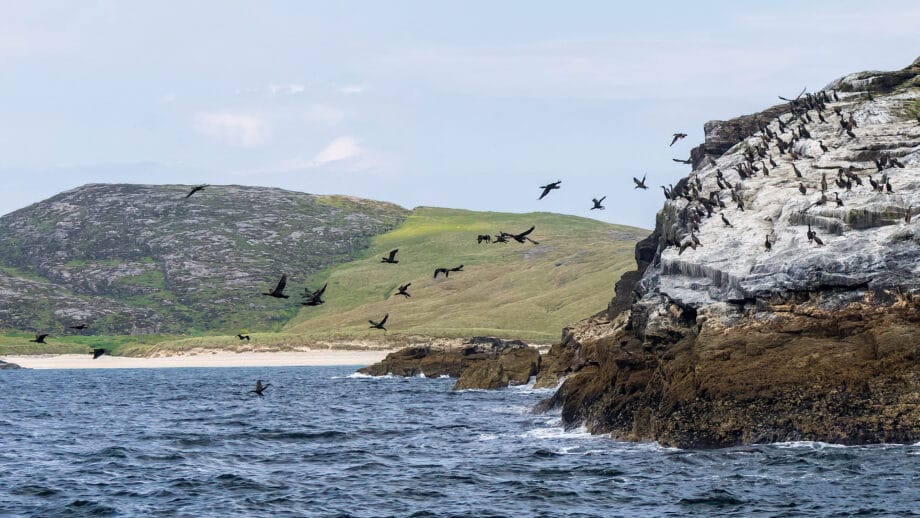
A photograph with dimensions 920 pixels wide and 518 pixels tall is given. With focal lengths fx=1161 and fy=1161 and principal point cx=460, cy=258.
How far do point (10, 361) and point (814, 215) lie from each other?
554ft

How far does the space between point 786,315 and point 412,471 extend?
705 inches

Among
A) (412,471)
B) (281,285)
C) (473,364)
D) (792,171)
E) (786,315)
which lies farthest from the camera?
(473,364)

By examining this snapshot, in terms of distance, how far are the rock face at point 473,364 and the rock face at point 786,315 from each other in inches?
1098

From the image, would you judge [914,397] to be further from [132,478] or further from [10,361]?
[10,361]

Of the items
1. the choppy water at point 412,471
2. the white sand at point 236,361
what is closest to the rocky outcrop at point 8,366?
the white sand at point 236,361

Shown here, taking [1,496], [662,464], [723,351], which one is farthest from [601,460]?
[1,496]

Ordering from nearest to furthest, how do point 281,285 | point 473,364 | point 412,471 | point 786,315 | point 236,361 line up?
point 281,285
point 412,471
point 786,315
point 473,364
point 236,361

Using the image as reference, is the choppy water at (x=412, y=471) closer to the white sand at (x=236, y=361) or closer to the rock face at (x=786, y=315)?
the rock face at (x=786, y=315)

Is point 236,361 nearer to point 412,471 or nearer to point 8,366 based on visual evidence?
point 8,366

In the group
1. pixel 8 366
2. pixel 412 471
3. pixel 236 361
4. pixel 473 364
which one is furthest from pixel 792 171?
pixel 8 366

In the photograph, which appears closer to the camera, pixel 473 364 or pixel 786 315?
pixel 786 315

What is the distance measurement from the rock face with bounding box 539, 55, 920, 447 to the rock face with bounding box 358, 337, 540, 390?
91.5 feet

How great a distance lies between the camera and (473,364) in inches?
4259

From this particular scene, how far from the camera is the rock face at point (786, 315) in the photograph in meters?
44.3
